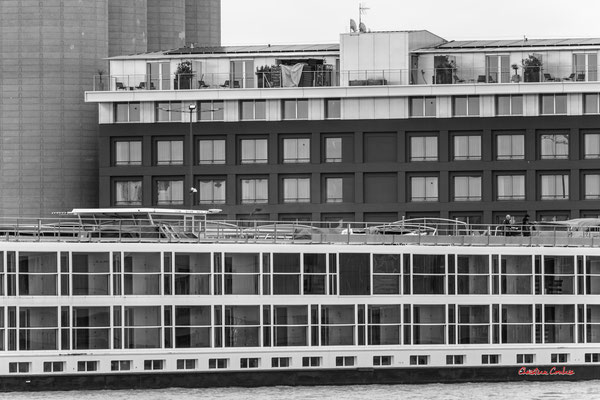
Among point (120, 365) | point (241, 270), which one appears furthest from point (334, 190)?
point (120, 365)

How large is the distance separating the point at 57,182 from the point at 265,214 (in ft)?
41.4

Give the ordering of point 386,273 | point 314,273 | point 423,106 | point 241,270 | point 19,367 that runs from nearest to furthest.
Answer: point 19,367 < point 241,270 < point 314,273 < point 386,273 < point 423,106

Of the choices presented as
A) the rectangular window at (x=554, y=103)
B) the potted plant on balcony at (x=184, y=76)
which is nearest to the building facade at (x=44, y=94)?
the potted plant on balcony at (x=184, y=76)

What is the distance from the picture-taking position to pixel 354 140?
10162 cm

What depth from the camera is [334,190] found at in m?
102

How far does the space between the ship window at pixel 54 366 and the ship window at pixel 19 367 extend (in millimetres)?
538

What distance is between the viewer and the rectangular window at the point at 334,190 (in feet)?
335

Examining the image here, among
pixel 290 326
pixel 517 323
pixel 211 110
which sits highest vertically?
pixel 211 110

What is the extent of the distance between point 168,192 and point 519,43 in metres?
23.2

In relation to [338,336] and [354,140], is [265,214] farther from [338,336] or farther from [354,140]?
[338,336]

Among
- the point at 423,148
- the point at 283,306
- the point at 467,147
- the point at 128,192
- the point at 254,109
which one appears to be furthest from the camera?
the point at 128,192

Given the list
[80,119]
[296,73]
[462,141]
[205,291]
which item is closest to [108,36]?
[80,119]

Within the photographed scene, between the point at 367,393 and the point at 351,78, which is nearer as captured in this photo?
the point at 367,393

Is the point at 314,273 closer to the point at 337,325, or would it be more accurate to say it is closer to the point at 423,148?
the point at 337,325
